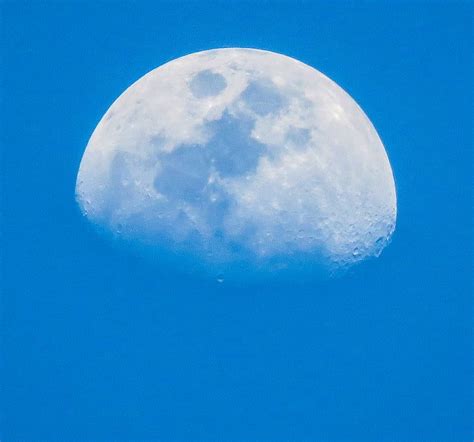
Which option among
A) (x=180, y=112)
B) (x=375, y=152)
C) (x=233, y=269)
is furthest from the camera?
(x=375, y=152)

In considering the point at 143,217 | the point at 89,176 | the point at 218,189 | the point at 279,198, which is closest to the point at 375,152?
the point at 279,198

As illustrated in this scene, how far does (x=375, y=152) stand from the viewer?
9156mm

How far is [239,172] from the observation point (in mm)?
8039

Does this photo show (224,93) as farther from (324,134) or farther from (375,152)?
(375,152)

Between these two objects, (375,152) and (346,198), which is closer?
(346,198)

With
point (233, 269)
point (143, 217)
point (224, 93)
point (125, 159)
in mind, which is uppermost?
point (224, 93)

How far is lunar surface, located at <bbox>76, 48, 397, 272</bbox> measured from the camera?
795cm

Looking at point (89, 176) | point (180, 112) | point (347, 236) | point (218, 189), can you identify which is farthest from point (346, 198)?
point (89, 176)

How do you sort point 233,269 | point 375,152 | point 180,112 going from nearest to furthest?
point 233,269 < point 180,112 < point 375,152

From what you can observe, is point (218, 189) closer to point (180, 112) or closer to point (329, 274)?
point (180, 112)

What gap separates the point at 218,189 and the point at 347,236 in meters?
1.90

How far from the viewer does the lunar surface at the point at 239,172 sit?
795 centimetres

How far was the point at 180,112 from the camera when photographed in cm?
848

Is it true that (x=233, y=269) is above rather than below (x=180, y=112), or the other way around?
below
